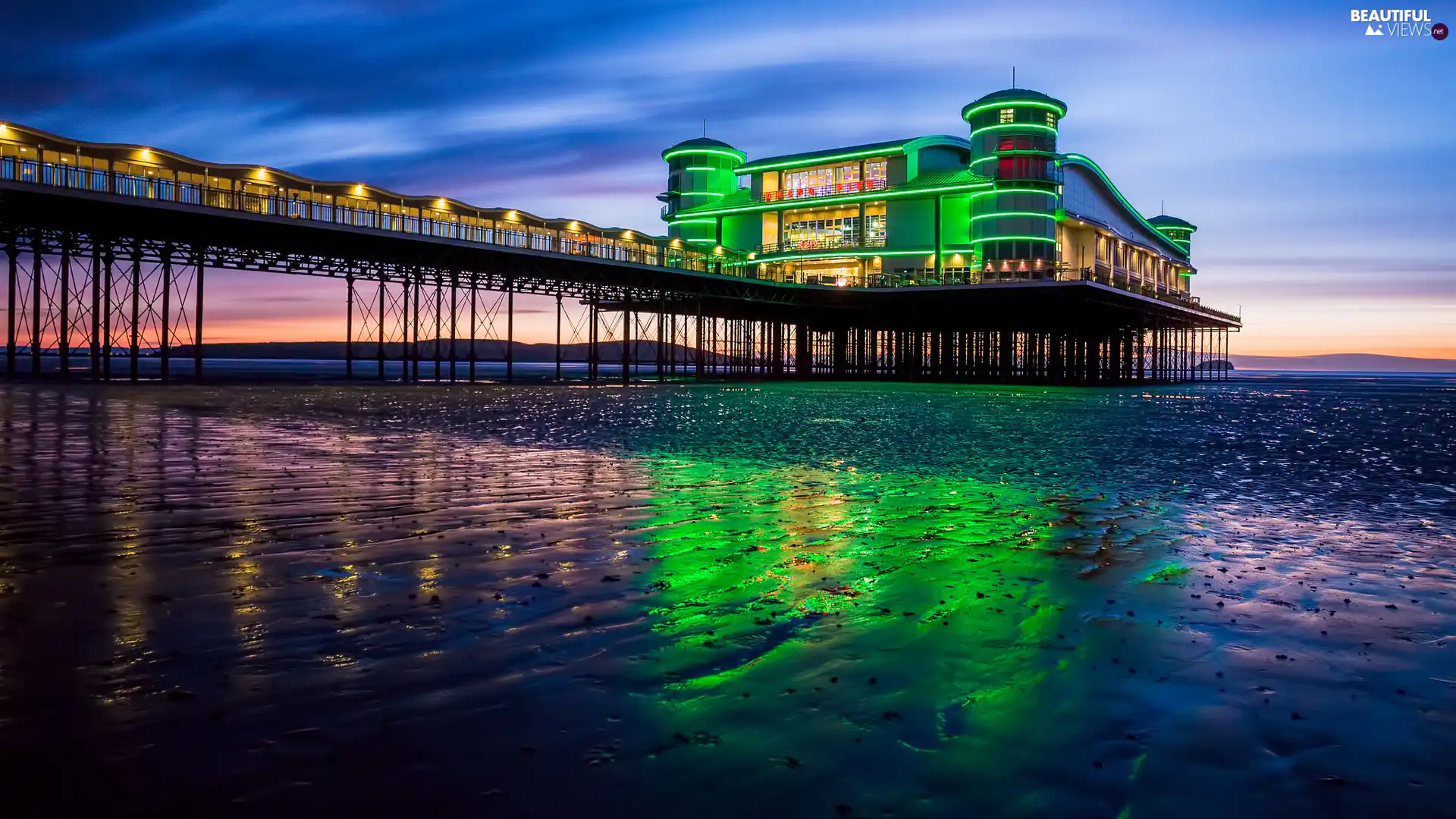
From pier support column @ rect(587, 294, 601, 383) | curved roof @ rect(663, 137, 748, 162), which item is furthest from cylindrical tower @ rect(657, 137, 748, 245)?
pier support column @ rect(587, 294, 601, 383)

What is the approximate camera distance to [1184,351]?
10312 cm

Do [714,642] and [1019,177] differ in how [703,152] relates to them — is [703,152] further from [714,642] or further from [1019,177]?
[714,642]

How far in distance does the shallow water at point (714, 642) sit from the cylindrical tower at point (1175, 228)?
125 m

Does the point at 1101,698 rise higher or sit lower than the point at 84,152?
lower

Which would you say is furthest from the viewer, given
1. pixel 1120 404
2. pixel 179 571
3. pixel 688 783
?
pixel 1120 404

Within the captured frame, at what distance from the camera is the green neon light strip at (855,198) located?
76562mm

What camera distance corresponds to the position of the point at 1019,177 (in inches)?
2906

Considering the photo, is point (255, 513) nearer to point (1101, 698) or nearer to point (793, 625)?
point (793, 625)

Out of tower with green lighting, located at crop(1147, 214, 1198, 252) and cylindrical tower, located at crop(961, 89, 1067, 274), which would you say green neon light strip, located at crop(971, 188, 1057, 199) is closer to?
cylindrical tower, located at crop(961, 89, 1067, 274)

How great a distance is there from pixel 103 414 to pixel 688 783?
25.5 metres

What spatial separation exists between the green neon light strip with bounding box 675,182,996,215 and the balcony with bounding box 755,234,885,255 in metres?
3.11

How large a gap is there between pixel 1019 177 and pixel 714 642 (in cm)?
7435

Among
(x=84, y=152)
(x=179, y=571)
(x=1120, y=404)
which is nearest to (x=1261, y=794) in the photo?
(x=179, y=571)

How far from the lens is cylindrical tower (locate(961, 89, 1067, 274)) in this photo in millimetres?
73625
